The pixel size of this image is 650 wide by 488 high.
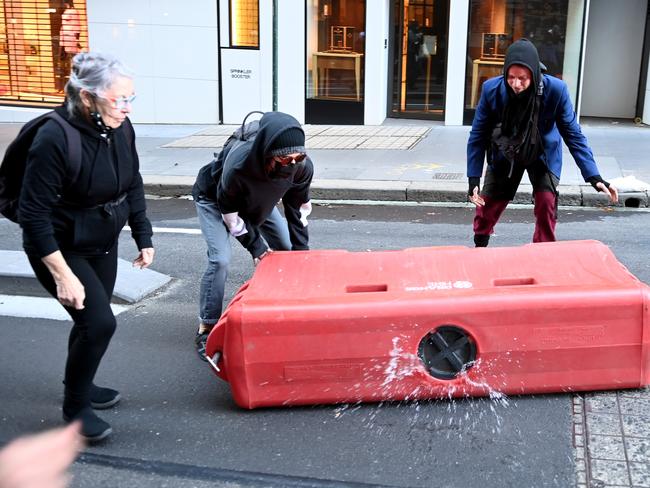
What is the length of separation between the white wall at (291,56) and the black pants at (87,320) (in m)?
10.4

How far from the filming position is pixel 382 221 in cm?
812

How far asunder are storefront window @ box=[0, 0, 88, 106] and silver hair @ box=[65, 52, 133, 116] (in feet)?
39.1

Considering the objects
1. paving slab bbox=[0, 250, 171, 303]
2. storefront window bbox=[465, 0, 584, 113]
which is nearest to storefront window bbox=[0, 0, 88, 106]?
storefront window bbox=[465, 0, 584, 113]

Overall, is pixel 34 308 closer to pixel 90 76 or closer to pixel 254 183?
pixel 254 183

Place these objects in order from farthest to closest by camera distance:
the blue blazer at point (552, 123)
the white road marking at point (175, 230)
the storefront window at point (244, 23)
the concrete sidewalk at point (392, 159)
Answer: the storefront window at point (244, 23), the concrete sidewalk at point (392, 159), the white road marking at point (175, 230), the blue blazer at point (552, 123)

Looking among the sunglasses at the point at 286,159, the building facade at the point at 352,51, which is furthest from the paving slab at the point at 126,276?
the building facade at the point at 352,51

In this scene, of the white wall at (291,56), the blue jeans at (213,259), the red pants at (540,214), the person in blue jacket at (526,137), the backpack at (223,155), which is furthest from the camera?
the white wall at (291,56)

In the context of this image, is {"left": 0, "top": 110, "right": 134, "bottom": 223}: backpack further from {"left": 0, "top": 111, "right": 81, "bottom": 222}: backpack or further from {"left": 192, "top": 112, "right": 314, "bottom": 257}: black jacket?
{"left": 192, "top": 112, "right": 314, "bottom": 257}: black jacket

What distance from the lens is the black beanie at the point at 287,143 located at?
12.2ft

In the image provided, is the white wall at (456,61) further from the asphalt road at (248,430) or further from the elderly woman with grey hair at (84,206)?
the elderly woman with grey hair at (84,206)

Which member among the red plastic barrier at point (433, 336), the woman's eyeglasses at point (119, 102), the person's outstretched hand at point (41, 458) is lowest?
the person's outstretched hand at point (41, 458)

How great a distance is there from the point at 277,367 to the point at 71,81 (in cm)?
152

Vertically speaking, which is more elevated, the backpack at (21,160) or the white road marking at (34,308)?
the backpack at (21,160)

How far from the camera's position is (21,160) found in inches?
129
